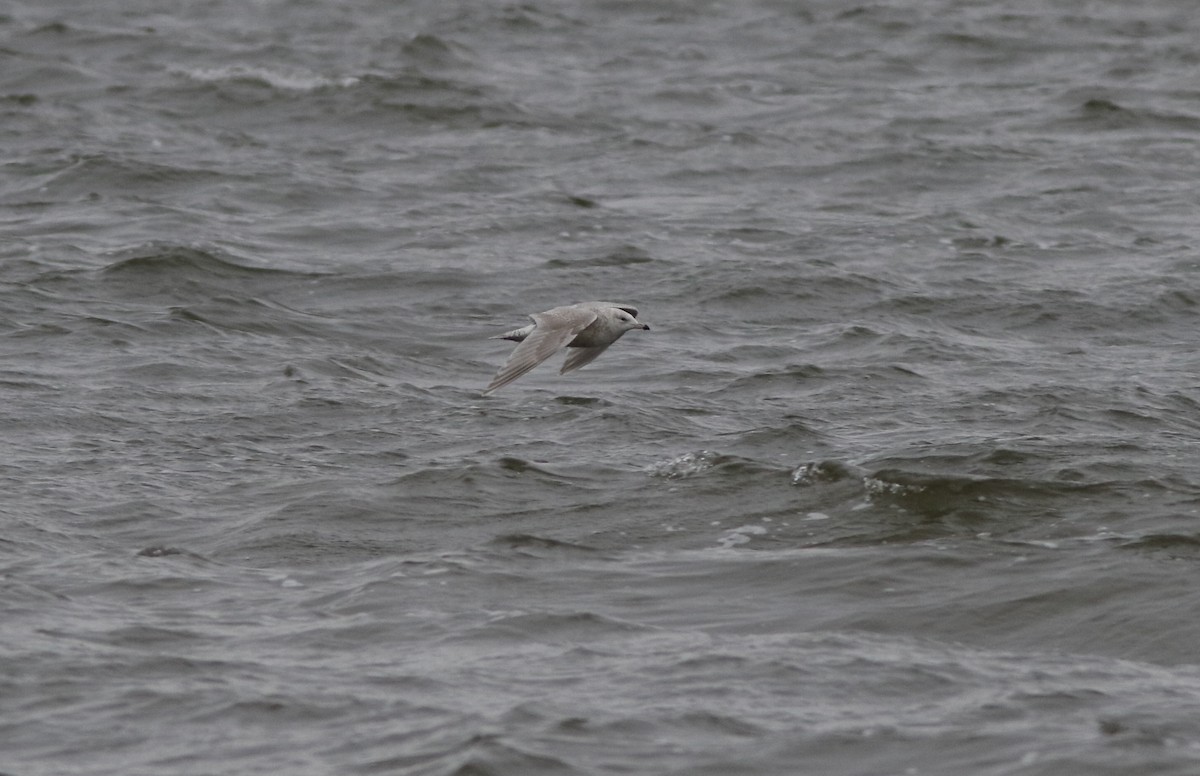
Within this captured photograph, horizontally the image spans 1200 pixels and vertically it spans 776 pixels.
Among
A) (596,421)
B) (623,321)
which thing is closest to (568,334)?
(623,321)

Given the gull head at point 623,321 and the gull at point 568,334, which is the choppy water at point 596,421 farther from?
the gull head at point 623,321

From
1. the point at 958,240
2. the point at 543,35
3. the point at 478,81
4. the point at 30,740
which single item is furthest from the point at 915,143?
the point at 30,740

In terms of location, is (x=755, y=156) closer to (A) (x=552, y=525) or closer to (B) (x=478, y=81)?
(B) (x=478, y=81)

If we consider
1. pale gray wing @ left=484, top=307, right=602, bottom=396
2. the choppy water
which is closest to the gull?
pale gray wing @ left=484, top=307, right=602, bottom=396

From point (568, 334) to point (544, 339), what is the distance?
0.45ft

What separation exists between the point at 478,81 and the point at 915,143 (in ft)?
18.9

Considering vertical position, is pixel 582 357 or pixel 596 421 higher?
pixel 582 357

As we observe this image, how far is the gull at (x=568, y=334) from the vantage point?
415 inches

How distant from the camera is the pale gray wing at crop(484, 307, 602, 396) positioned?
34.3ft

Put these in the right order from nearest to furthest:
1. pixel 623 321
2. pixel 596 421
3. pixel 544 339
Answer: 1. pixel 544 339
2. pixel 623 321
3. pixel 596 421

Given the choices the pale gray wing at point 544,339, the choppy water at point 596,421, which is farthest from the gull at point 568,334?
the choppy water at point 596,421

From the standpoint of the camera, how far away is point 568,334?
1088 cm

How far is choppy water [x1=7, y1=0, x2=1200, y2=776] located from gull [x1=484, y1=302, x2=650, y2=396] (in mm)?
920

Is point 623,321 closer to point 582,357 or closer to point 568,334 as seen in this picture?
point 582,357
